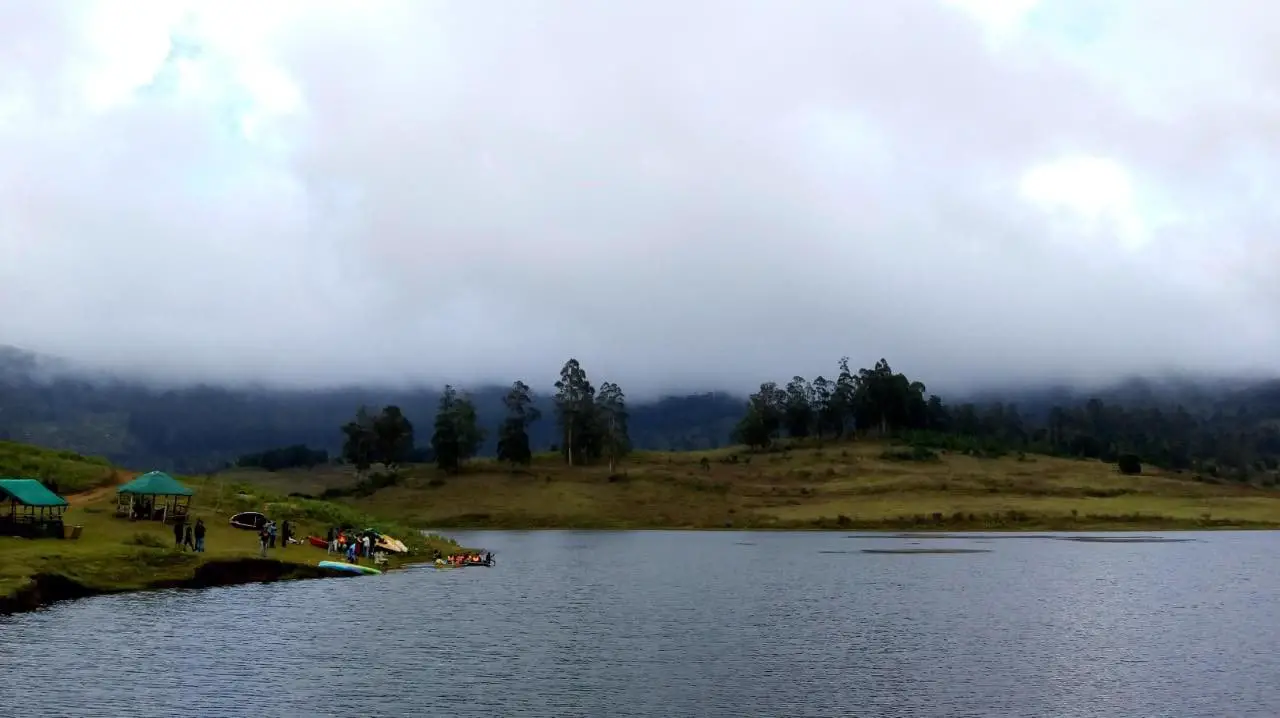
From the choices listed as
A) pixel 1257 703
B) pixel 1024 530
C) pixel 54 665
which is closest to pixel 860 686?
pixel 1257 703

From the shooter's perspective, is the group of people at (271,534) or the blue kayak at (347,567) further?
the blue kayak at (347,567)

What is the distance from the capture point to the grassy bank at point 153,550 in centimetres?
7988

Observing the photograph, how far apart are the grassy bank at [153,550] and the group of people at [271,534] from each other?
988mm

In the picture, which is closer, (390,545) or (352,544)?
(352,544)

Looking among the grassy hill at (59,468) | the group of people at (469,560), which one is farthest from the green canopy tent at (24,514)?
the group of people at (469,560)

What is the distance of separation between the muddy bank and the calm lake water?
2.22 m

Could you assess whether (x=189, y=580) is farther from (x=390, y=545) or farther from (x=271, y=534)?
(x=390, y=545)

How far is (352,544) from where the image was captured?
113375 millimetres

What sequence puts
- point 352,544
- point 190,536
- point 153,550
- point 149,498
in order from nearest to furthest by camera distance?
1. point 153,550
2. point 190,536
3. point 149,498
4. point 352,544

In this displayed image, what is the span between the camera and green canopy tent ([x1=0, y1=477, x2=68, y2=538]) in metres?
88.4

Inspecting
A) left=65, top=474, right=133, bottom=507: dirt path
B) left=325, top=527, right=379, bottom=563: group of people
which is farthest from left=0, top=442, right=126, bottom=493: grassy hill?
left=325, top=527, right=379, bottom=563: group of people

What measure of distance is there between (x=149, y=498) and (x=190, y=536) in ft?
41.3

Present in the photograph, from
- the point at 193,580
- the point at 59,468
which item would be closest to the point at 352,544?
the point at 193,580

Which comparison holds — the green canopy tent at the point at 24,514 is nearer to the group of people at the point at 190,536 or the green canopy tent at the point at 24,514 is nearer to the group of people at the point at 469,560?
the group of people at the point at 190,536
